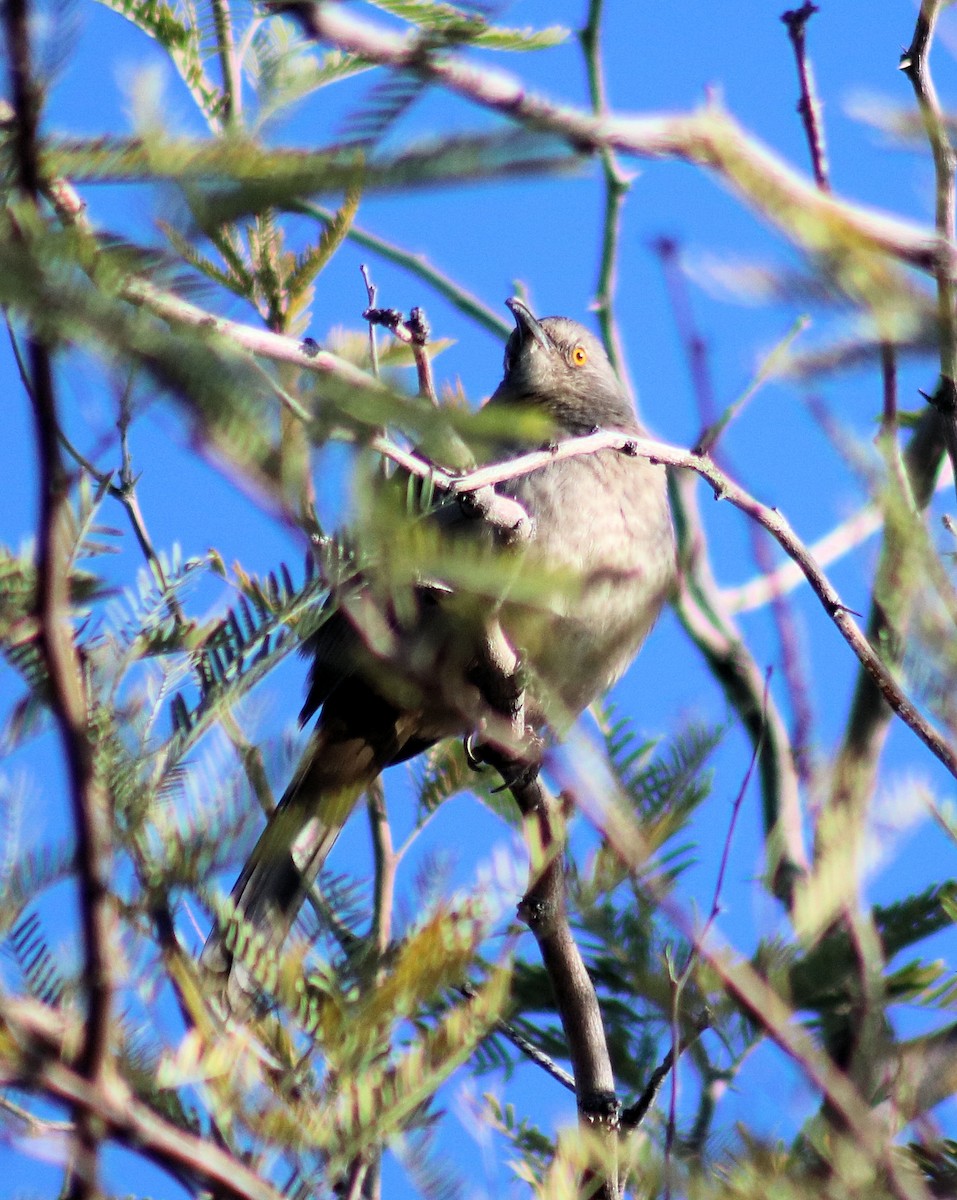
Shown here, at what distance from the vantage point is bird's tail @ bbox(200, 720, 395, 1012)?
201 centimetres

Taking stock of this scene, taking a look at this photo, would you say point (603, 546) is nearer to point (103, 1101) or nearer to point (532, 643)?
point (532, 643)

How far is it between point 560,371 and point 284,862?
3729 mm

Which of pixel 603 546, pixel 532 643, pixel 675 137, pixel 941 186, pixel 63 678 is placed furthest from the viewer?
pixel 603 546

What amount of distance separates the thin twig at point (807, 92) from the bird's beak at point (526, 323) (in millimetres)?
2723

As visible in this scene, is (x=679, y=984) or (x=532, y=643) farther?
(x=532, y=643)

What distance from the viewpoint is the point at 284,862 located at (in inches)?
145

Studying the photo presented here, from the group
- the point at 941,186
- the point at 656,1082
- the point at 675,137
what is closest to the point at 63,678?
the point at 675,137

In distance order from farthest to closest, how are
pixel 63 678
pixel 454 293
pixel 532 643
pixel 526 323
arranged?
pixel 454 293, pixel 526 323, pixel 532 643, pixel 63 678

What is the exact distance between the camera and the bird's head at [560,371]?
6609mm

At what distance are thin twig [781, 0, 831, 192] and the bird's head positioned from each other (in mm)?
2494

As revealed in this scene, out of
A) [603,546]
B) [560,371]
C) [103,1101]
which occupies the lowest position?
[103,1101]

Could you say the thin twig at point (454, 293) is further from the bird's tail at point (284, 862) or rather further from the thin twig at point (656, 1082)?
the thin twig at point (656, 1082)

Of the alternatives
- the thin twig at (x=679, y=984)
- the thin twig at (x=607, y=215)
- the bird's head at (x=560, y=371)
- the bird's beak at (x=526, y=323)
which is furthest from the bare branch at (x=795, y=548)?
the bird's beak at (x=526, y=323)

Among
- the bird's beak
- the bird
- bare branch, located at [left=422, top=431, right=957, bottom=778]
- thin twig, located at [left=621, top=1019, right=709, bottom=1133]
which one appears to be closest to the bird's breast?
the bird
